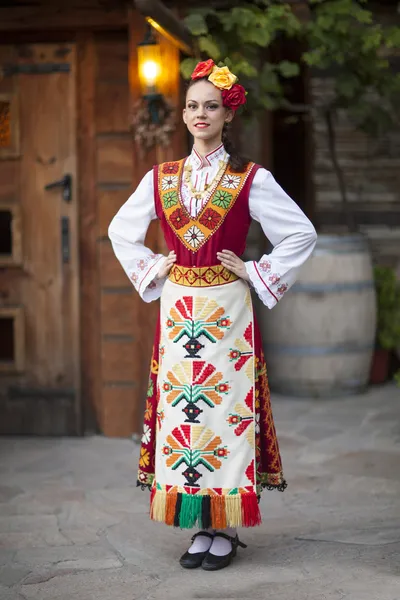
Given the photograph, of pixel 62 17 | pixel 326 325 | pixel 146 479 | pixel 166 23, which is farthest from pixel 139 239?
pixel 326 325

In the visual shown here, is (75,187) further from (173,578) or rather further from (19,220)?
(173,578)

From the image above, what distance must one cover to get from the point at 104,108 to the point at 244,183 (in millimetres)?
2175

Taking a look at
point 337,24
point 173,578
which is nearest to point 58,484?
point 173,578

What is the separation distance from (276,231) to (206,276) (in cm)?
28

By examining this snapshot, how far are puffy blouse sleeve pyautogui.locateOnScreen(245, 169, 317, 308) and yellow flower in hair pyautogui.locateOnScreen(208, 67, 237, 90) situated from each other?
301 mm

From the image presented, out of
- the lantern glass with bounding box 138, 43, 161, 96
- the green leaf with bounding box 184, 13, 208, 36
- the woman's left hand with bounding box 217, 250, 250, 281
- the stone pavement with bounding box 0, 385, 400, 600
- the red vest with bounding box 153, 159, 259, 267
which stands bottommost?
the stone pavement with bounding box 0, 385, 400, 600

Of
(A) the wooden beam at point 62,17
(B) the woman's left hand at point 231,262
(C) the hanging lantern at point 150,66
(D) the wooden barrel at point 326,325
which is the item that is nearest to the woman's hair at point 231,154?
(B) the woman's left hand at point 231,262

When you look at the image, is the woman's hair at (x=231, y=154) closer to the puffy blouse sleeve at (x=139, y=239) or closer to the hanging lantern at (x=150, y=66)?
the puffy blouse sleeve at (x=139, y=239)

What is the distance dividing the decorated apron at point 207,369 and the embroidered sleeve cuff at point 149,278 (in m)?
0.09

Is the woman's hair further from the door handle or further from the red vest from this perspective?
the door handle

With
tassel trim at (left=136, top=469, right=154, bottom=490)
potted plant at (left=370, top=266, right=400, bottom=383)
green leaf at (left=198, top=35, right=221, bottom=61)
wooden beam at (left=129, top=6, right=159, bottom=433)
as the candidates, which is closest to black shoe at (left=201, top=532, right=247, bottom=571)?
tassel trim at (left=136, top=469, right=154, bottom=490)

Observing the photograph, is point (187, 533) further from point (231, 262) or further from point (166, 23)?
point (166, 23)

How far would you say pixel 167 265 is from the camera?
3445 millimetres

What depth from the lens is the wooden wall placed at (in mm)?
5316
